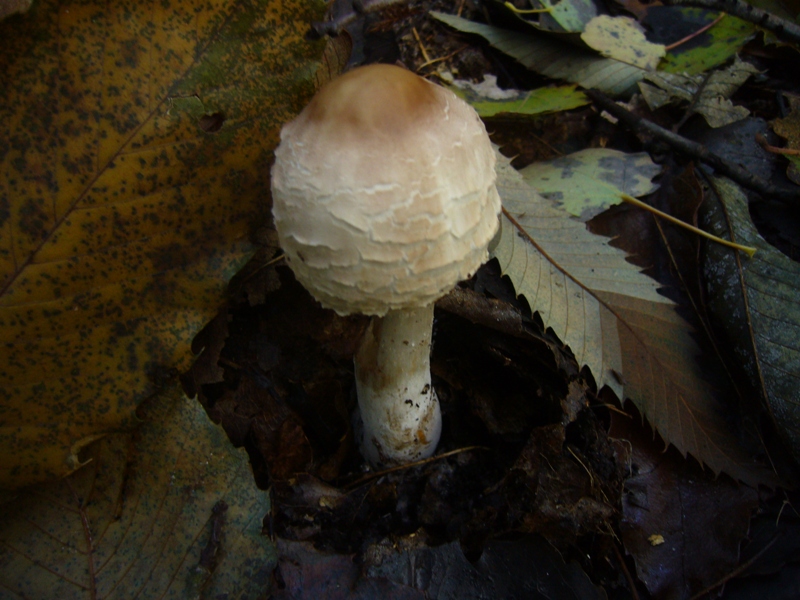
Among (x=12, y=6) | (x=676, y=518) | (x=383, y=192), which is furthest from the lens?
(x=676, y=518)

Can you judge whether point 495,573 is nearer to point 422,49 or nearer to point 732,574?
point 732,574

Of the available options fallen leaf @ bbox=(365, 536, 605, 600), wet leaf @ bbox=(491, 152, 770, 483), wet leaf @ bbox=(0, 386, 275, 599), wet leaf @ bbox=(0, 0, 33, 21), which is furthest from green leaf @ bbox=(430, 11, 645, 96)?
wet leaf @ bbox=(0, 386, 275, 599)

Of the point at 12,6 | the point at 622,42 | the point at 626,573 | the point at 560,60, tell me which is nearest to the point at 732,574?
the point at 626,573

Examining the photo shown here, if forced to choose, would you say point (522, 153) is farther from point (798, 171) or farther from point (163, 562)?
point (163, 562)

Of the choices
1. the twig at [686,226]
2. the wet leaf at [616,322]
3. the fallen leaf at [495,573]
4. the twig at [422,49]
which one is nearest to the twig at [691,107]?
the twig at [686,226]

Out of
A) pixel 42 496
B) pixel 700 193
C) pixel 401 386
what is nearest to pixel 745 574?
pixel 401 386

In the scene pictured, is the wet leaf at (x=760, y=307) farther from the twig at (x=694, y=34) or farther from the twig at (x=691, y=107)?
the twig at (x=694, y=34)
